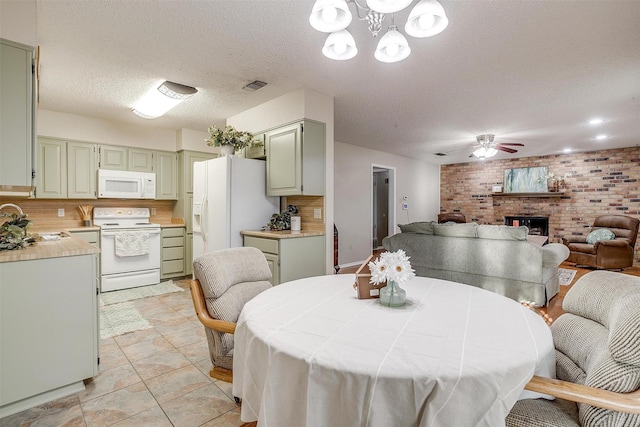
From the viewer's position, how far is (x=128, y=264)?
4.44 metres

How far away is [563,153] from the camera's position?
278 inches

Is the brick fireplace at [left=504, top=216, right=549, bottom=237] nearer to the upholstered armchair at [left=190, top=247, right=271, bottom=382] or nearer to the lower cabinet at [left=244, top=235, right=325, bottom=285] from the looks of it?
the lower cabinet at [left=244, top=235, right=325, bottom=285]

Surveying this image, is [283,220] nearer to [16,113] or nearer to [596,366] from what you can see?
[16,113]

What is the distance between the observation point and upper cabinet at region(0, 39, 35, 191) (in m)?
1.84

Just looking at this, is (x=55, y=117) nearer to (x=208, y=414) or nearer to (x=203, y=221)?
(x=203, y=221)

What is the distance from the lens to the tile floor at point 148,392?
175cm

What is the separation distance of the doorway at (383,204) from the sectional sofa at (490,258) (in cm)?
303

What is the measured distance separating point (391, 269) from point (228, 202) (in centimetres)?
261

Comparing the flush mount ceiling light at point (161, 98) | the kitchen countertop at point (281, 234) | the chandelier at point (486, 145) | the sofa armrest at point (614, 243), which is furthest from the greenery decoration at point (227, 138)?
the sofa armrest at point (614, 243)

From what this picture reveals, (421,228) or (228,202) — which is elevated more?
(228,202)

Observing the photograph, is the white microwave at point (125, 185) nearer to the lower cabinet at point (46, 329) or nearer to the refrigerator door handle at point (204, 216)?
the refrigerator door handle at point (204, 216)

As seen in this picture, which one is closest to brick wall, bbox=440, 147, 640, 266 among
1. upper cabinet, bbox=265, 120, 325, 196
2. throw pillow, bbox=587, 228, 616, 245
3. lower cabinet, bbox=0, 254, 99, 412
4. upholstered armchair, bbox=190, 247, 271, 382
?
throw pillow, bbox=587, 228, 616, 245

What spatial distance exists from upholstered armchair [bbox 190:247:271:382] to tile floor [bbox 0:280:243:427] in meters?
0.46

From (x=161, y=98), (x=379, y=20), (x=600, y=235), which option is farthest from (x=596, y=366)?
(x=600, y=235)
